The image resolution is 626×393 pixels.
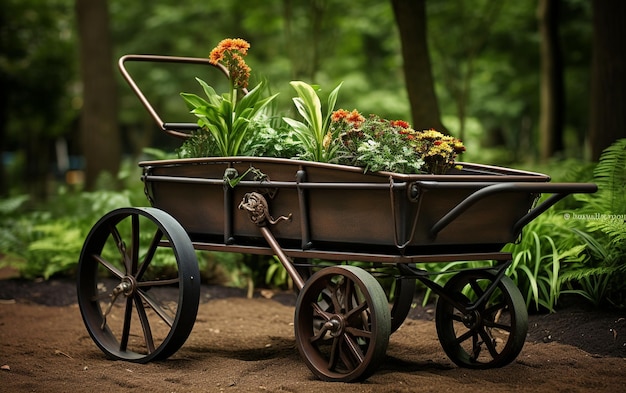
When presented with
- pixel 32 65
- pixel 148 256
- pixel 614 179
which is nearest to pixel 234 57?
pixel 148 256

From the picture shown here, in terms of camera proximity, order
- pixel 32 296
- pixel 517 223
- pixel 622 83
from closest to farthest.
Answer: pixel 517 223 < pixel 32 296 < pixel 622 83

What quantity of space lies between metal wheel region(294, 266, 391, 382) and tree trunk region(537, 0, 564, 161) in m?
9.26

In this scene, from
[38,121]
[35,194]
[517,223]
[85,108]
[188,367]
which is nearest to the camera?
[517,223]

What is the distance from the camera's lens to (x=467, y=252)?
425 centimetres

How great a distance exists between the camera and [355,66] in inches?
747

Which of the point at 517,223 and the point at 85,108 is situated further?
the point at 85,108

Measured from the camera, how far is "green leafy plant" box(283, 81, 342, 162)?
4312 millimetres

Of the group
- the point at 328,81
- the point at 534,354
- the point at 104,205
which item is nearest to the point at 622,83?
the point at 534,354

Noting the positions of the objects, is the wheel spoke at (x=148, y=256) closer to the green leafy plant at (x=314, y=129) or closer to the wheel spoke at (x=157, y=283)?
the wheel spoke at (x=157, y=283)

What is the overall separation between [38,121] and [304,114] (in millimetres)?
15198

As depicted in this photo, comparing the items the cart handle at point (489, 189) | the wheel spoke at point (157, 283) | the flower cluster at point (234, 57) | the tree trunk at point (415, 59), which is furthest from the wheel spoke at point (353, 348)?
the tree trunk at point (415, 59)

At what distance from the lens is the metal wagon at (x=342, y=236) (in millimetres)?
3879

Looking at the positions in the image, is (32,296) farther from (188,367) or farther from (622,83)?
(622,83)

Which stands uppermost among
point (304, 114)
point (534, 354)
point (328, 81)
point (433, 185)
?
point (328, 81)
